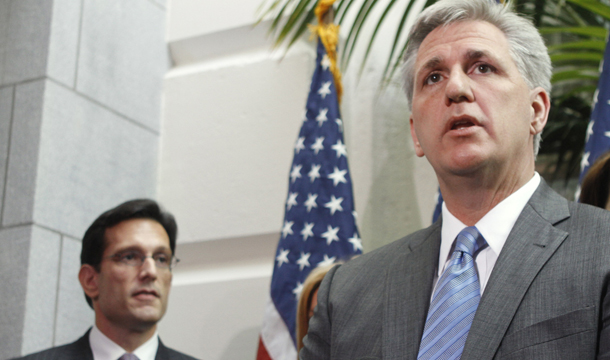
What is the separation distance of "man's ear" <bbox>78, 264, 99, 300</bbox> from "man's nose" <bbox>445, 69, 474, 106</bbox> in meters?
2.19

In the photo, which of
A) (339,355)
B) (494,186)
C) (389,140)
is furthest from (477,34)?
(389,140)

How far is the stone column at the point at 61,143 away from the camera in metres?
3.57

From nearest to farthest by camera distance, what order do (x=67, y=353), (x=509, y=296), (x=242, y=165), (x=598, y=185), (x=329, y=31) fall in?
(x=509, y=296) → (x=598, y=185) → (x=67, y=353) → (x=329, y=31) → (x=242, y=165)

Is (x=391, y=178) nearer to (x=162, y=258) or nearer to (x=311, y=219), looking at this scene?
(x=311, y=219)

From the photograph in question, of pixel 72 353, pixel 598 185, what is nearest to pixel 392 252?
pixel 598 185

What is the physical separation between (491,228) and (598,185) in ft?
3.76

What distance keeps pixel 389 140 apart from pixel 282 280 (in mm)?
1137

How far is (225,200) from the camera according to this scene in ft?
14.2

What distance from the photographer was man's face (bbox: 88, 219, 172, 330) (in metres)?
2.94

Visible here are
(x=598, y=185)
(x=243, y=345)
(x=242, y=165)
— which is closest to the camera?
(x=598, y=185)

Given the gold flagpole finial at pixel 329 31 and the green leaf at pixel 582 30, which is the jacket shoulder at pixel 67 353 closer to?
the gold flagpole finial at pixel 329 31

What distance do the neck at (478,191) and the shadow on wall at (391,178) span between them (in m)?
2.51

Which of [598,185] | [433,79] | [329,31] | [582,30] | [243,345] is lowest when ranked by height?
[243,345]

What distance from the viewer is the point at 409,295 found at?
1.32 m
